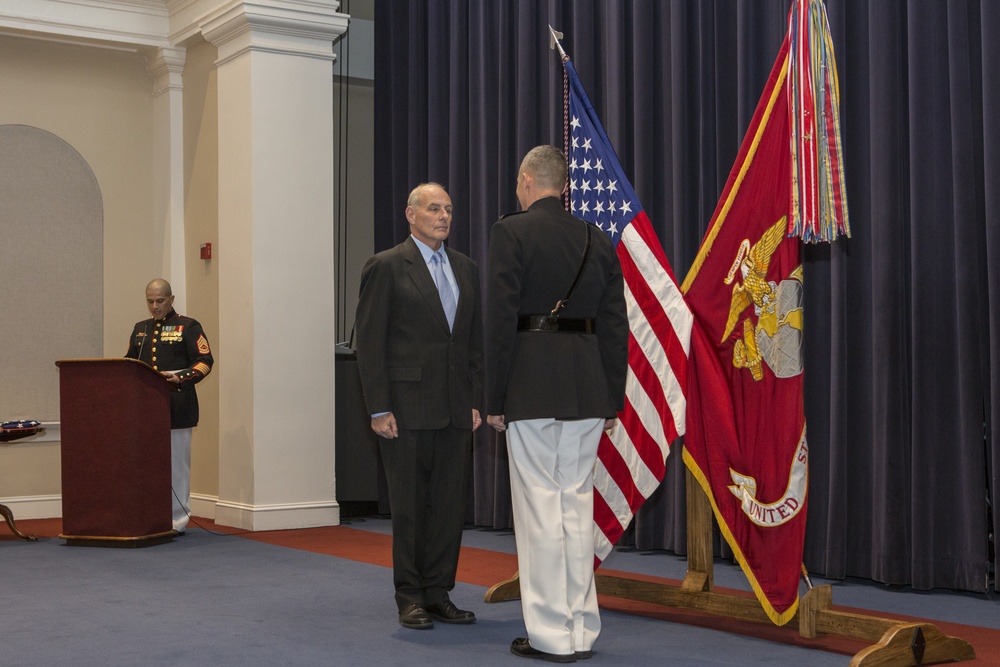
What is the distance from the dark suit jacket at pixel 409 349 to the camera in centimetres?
424

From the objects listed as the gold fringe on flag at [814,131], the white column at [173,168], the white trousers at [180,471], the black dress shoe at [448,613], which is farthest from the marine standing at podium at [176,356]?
the gold fringe on flag at [814,131]

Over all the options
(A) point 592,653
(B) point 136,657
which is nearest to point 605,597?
(A) point 592,653

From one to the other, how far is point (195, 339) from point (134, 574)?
1.89m

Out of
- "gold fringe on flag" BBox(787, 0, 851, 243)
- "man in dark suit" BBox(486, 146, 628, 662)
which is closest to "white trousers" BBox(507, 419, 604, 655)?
"man in dark suit" BBox(486, 146, 628, 662)

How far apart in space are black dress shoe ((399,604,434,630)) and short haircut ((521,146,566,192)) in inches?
61.6

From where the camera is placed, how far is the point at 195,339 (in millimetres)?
7125

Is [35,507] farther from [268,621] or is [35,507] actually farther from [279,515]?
[268,621]

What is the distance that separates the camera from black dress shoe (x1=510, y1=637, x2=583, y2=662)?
3623 millimetres

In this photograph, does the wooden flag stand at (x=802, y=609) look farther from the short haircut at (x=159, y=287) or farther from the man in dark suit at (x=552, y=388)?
the short haircut at (x=159, y=287)

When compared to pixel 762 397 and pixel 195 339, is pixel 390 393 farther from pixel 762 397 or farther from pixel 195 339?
pixel 195 339

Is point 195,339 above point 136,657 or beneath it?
above

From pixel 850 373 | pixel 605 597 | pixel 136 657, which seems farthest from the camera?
pixel 850 373

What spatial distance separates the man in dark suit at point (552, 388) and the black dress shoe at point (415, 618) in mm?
512

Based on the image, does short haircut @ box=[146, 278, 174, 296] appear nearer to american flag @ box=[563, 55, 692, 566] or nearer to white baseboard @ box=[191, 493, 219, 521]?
white baseboard @ box=[191, 493, 219, 521]
